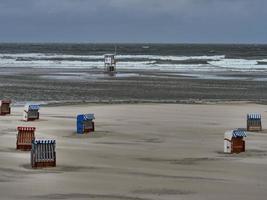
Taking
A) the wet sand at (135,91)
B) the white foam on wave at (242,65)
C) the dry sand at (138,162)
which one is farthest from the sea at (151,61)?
the dry sand at (138,162)

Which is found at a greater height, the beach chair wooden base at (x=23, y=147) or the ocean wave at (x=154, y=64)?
the ocean wave at (x=154, y=64)

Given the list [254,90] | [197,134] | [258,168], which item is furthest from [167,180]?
[254,90]

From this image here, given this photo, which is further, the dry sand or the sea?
the sea

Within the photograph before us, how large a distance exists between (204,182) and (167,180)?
0.67m

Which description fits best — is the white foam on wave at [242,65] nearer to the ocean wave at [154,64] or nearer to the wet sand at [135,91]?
the ocean wave at [154,64]

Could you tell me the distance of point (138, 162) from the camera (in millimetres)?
13055

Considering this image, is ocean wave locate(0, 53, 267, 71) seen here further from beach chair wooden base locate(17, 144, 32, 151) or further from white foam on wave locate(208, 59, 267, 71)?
beach chair wooden base locate(17, 144, 32, 151)

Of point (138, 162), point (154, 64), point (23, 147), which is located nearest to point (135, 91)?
point (23, 147)

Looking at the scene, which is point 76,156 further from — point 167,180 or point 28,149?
point 167,180

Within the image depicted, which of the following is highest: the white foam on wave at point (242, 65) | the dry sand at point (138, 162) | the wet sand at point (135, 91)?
the white foam on wave at point (242, 65)

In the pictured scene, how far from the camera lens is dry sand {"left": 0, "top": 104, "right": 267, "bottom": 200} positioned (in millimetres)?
10406

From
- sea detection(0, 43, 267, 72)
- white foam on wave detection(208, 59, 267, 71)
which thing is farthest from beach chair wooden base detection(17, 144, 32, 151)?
white foam on wave detection(208, 59, 267, 71)

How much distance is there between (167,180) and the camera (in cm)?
1129

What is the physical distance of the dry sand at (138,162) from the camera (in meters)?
10.4
